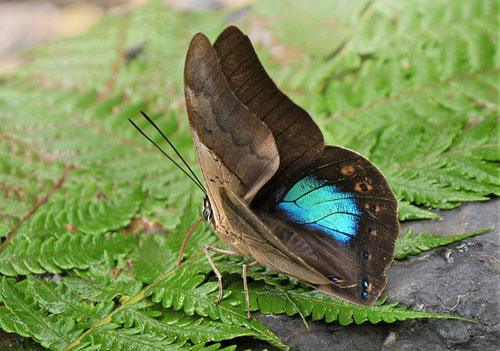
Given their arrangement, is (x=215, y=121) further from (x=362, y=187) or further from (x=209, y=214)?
(x=362, y=187)

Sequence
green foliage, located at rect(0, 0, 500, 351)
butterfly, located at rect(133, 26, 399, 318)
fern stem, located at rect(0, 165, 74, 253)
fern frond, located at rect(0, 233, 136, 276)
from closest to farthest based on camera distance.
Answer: butterfly, located at rect(133, 26, 399, 318) < green foliage, located at rect(0, 0, 500, 351) < fern frond, located at rect(0, 233, 136, 276) < fern stem, located at rect(0, 165, 74, 253)

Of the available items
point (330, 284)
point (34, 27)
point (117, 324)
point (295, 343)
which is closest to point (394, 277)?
point (330, 284)

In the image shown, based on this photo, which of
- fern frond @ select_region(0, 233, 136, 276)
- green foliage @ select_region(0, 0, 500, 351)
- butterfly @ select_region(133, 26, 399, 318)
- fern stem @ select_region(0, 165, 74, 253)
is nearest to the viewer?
butterfly @ select_region(133, 26, 399, 318)

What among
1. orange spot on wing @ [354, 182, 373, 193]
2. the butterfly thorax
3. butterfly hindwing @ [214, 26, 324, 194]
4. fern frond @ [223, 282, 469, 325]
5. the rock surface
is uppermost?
butterfly hindwing @ [214, 26, 324, 194]

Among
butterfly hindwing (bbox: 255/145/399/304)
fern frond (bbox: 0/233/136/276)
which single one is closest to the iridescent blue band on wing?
butterfly hindwing (bbox: 255/145/399/304)

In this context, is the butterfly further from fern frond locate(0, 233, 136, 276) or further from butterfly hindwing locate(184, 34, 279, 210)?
fern frond locate(0, 233, 136, 276)

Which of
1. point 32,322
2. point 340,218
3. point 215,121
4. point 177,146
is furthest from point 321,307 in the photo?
point 177,146
